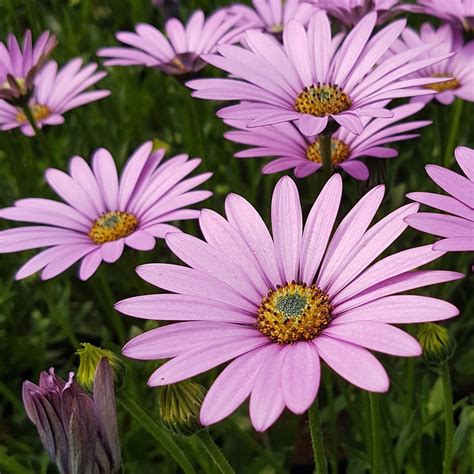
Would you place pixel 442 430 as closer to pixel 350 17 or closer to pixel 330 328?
pixel 330 328


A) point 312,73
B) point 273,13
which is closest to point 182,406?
point 312,73

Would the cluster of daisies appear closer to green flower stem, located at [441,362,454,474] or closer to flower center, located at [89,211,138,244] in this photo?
flower center, located at [89,211,138,244]

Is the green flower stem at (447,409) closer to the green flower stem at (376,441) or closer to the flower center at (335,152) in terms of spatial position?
the green flower stem at (376,441)

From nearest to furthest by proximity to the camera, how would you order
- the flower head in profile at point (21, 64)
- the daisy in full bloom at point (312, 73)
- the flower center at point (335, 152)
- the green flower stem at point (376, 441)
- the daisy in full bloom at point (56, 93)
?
the green flower stem at point (376, 441)
the daisy in full bloom at point (312, 73)
the flower center at point (335, 152)
the flower head in profile at point (21, 64)
the daisy in full bloom at point (56, 93)

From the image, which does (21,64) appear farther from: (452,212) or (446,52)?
(452,212)

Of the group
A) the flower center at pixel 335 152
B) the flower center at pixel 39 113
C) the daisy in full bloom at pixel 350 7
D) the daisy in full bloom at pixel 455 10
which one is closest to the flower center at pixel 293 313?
the flower center at pixel 335 152

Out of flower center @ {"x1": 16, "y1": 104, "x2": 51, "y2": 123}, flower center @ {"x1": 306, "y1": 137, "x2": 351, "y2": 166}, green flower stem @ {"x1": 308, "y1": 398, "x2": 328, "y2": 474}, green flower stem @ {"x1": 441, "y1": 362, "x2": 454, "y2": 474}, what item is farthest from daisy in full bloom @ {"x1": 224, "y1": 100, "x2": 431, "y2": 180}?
flower center @ {"x1": 16, "y1": 104, "x2": 51, "y2": 123}
